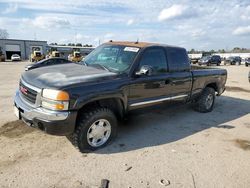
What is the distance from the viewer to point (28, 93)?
401cm

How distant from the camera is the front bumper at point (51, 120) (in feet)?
11.8

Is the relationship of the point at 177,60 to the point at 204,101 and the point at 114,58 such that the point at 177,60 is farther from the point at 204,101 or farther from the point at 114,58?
the point at 204,101

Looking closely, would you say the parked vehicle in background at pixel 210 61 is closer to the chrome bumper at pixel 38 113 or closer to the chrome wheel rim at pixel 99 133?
the chrome wheel rim at pixel 99 133

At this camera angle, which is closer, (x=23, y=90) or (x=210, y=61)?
(x=23, y=90)

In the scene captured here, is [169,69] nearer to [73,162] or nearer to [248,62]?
[73,162]

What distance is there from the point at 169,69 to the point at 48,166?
3246 millimetres

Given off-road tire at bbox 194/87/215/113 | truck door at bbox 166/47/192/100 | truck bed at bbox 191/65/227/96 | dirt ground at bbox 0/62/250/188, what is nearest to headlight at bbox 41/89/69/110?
dirt ground at bbox 0/62/250/188

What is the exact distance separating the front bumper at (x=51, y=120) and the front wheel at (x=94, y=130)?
8.3 inches

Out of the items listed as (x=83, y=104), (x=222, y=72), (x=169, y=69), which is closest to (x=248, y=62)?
(x=222, y=72)

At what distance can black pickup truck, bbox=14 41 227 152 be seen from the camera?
12.0 feet

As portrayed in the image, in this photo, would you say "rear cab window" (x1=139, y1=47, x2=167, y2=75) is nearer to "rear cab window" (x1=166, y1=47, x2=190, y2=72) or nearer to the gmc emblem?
"rear cab window" (x1=166, y1=47, x2=190, y2=72)

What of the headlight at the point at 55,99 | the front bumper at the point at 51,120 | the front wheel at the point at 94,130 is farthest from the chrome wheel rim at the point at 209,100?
the headlight at the point at 55,99

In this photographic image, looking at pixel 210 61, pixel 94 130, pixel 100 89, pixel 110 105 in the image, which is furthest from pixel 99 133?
pixel 210 61

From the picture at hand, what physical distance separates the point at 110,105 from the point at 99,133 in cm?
55
